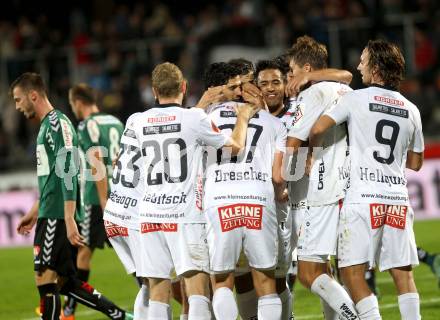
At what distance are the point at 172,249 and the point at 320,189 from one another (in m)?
1.27

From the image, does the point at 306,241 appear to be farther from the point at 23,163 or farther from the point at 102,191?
the point at 23,163

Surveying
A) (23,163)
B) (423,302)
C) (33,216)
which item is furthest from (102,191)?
(23,163)

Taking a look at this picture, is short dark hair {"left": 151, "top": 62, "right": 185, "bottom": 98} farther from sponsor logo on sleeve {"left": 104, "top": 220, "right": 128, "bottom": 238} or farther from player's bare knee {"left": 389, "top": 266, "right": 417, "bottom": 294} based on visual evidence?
player's bare knee {"left": 389, "top": 266, "right": 417, "bottom": 294}

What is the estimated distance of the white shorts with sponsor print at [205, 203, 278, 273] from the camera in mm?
7473

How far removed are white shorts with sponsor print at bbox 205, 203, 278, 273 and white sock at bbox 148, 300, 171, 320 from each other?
1.62ft

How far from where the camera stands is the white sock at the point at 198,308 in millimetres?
7418

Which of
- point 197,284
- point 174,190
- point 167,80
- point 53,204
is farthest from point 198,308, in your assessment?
point 53,204

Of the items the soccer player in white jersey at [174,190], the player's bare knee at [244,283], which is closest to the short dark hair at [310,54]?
the soccer player in white jersey at [174,190]

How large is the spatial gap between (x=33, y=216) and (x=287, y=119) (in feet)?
8.71

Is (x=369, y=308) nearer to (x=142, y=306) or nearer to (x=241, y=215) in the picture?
(x=241, y=215)

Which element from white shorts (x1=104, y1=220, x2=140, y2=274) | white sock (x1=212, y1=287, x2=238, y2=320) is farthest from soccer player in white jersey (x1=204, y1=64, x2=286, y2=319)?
white shorts (x1=104, y1=220, x2=140, y2=274)

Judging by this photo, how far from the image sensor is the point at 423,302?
34.0ft

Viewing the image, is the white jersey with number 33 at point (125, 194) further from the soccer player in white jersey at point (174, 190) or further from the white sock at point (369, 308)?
the white sock at point (369, 308)

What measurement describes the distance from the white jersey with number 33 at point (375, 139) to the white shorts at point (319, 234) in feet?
0.79
